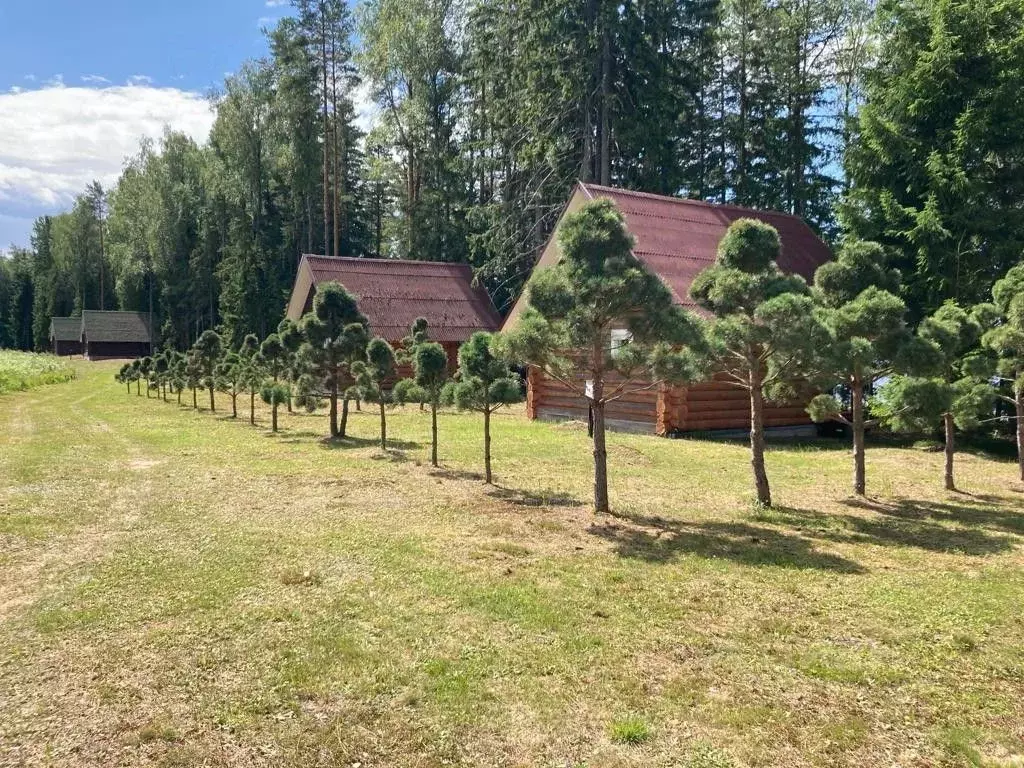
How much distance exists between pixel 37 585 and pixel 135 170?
67.5 meters

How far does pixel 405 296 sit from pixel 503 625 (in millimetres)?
27363

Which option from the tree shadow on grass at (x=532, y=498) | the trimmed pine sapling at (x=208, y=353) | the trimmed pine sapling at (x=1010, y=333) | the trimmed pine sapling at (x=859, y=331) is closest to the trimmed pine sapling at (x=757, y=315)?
the trimmed pine sapling at (x=859, y=331)

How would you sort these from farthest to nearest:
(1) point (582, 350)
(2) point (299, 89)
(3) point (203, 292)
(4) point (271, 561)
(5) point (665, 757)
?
(3) point (203, 292)
(2) point (299, 89)
(1) point (582, 350)
(4) point (271, 561)
(5) point (665, 757)

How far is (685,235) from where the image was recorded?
2159cm

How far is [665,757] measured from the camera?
13.1 ft

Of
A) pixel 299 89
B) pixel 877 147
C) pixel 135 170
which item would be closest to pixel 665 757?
pixel 877 147

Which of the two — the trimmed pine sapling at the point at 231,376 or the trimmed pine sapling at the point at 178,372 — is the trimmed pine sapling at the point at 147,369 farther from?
the trimmed pine sapling at the point at 231,376

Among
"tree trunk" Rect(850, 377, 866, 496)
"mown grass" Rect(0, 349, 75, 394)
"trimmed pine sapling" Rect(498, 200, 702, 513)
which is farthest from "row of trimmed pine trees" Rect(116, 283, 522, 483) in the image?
"mown grass" Rect(0, 349, 75, 394)

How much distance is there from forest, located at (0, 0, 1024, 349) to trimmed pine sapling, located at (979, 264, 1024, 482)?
22.5ft

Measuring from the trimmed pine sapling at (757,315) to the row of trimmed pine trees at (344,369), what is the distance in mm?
3446

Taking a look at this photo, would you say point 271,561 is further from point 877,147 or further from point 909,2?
point 909,2

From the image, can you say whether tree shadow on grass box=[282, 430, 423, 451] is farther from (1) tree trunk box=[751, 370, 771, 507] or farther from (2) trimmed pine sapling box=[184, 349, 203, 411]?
(2) trimmed pine sapling box=[184, 349, 203, 411]

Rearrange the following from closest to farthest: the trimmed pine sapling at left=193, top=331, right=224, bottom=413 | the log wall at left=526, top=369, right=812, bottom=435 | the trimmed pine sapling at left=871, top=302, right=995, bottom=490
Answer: the trimmed pine sapling at left=871, top=302, right=995, bottom=490 → the log wall at left=526, top=369, right=812, bottom=435 → the trimmed pine sapling at left=193, top=331, right=224, bottom=413

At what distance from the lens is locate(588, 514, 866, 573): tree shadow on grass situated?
7.75 meters
